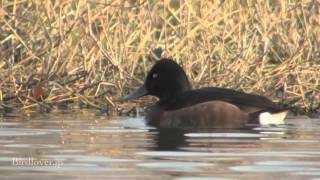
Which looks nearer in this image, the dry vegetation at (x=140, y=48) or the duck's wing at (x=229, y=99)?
A: the duck's wing at (x=229, y=99)

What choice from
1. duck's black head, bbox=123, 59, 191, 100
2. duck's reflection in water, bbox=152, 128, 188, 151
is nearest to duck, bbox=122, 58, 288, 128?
duck's reflection in water, bbox=152, 128, 188, 151

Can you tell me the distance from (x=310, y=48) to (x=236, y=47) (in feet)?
2.60

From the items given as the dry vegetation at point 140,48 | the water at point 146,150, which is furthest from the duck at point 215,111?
the dry vegetation at point 140,48

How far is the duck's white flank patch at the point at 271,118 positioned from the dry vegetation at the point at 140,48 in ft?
3.30

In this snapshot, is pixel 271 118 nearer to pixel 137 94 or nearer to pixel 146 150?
pixel 137 94

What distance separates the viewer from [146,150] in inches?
329

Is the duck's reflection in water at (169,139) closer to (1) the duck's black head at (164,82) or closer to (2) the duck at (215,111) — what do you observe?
(2) the duck at (215,111)

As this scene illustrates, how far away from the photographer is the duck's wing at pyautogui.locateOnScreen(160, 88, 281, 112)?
10945 mm

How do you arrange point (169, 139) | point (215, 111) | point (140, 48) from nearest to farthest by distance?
1. point (169, 139)
2. point (215, 111)
3. point (140, 48)

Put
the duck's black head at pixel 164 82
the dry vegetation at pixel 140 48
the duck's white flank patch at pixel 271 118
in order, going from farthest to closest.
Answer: the dry vegetation at pixel 140 48, the duck's black head at pixel 164 82, the duck's white flank patch at pixel 271 118

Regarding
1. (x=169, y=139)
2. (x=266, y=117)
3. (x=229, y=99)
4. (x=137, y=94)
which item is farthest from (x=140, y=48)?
(x=169, y=139)

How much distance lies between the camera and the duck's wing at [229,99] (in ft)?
35.9

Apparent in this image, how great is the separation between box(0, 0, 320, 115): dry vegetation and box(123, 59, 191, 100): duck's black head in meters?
0.48

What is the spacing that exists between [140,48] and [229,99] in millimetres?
2528
